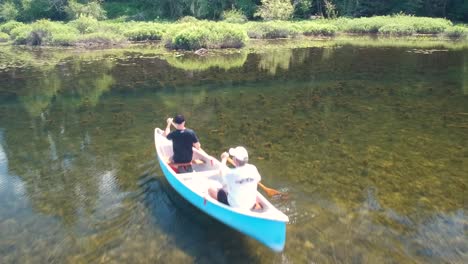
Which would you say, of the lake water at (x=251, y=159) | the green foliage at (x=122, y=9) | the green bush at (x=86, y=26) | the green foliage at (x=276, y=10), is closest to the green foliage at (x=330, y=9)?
the green foliage at (x=276, y=10)

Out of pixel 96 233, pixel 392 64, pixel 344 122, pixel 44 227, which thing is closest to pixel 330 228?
pixel 96 233

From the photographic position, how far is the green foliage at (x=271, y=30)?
42625 mm

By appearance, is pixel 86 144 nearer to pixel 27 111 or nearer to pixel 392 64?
pixel 27 111

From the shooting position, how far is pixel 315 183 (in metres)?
9.83

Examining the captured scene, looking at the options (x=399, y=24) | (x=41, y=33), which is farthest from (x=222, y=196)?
(x=399, y=24)

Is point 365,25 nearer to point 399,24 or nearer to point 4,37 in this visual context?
point 399,24

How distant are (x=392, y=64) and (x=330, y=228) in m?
21.5

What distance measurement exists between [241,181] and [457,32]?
42966mm

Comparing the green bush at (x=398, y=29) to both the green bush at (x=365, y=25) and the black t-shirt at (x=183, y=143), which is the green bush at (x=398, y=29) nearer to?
the green bush at (x=365, y=25)

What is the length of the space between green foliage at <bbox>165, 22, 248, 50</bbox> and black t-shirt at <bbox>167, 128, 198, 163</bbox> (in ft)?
86.2

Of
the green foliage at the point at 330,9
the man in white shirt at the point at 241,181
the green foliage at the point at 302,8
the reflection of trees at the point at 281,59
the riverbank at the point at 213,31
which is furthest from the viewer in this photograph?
the green foliage at the point at 302,8

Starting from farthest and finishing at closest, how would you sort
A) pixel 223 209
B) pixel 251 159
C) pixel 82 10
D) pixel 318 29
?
pixel 82 10
pixel 318 29
pixel 251 159
pixel 223 209

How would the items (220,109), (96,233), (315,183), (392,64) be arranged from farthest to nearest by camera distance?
(392,64)
(220,109)
(315,183)
(96,233)

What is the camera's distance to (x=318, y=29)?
43969 mm
